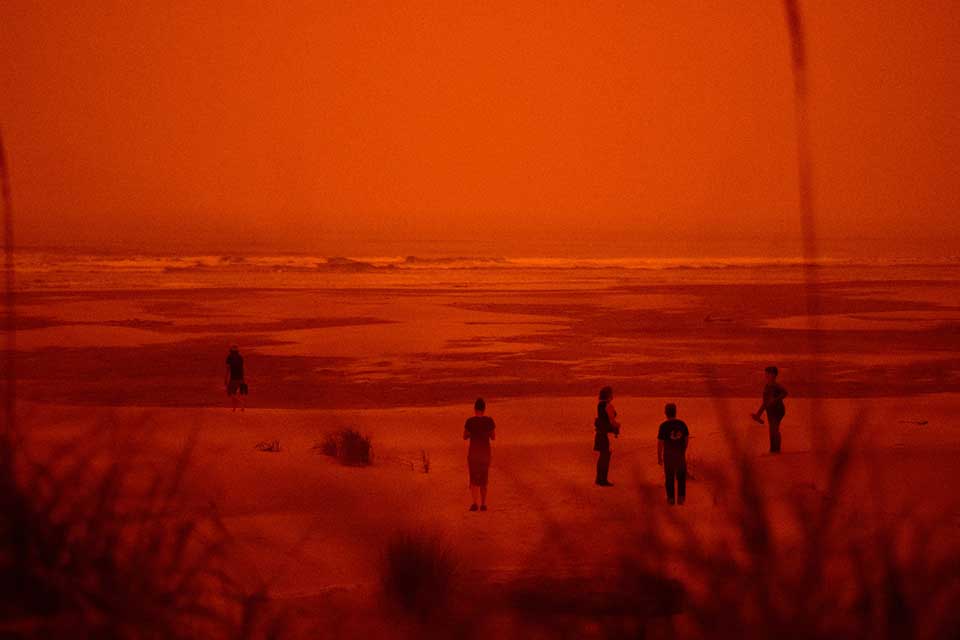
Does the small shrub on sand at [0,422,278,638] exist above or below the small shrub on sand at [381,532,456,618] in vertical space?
above

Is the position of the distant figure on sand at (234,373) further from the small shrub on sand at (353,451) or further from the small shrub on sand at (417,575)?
the small shrub on sand at (417,575)

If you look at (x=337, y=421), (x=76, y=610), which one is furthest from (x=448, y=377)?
(x=76, y=610)

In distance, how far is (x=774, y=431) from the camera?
15734 millimetres

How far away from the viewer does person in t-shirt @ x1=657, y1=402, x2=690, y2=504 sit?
12781 mm

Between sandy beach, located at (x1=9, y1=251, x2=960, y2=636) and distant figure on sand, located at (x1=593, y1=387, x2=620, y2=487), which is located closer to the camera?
sandy beach, located at (x1=9, y1=251, x2=960, y2=636)

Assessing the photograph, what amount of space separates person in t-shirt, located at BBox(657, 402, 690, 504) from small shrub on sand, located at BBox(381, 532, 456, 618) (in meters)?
5.06

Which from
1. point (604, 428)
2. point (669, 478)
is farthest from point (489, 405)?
point (669, 478)

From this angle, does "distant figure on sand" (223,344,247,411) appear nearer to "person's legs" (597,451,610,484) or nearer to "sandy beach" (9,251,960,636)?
"sandy beach" (9,251,960,636)

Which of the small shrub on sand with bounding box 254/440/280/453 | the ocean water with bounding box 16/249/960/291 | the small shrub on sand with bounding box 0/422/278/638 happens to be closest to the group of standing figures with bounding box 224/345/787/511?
the small shrub on sand with bounding box 254/440/280/453

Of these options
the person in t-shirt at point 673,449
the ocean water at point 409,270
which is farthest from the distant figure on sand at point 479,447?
the ocean water at point 409,270

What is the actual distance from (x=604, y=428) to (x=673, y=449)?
134 cm

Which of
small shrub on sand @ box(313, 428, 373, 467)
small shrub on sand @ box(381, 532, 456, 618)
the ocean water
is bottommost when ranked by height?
small shrub on sand @ box(381, 532, 456, 618)

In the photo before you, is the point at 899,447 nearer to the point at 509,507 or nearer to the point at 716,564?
the point at 509,507

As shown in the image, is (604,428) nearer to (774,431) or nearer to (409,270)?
(774,431)
